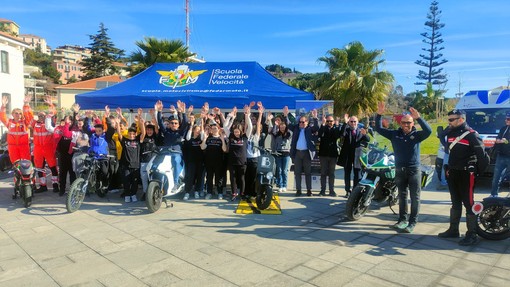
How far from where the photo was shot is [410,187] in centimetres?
509

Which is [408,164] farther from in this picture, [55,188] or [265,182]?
[55,188]

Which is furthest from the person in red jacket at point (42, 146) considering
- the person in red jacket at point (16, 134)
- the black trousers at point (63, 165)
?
the black trousers at point (63, 165)

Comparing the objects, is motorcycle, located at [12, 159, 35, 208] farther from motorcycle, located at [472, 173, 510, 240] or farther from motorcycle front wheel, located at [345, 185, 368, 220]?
motorcycle, located at [472, 173, 510, 240]

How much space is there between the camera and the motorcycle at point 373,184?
214 inches

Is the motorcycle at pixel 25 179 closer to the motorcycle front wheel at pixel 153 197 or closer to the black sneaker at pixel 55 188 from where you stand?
the black sneaker at pixel 55 188

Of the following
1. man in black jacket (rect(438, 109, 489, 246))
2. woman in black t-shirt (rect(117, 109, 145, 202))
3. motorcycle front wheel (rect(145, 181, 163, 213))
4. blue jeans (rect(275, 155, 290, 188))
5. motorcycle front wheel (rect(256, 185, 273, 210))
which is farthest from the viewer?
blue jeans (rect(275, 155, 290, 188))

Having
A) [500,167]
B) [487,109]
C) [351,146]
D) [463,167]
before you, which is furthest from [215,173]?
[487,109]

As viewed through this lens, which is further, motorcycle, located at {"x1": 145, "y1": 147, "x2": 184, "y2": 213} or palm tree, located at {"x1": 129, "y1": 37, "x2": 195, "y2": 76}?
palm tree, located at {"x1": 129, "y1": 37, "x2": 195, "y2": 76}

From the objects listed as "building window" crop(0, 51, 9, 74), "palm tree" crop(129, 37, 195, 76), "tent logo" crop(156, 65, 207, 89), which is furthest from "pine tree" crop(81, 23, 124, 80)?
"tent logo" crop(156, 65, 207, 89)

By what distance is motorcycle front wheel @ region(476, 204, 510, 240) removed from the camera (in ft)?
15.1

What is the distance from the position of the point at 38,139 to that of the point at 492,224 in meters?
8.30

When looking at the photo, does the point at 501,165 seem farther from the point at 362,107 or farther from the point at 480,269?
the point at 362,107

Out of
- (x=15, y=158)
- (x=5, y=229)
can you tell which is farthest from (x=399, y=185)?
(x=15, y=158)

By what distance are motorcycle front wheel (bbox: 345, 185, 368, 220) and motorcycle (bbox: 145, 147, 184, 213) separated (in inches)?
121
